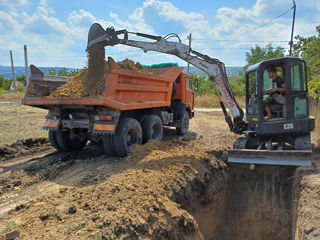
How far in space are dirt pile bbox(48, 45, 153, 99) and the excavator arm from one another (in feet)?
0.94

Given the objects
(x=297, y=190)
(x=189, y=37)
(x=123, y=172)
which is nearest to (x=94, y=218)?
(x=123, y=172)

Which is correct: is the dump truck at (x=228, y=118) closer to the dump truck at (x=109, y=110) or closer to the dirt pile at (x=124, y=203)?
the dump truck at (x=109, y=110)

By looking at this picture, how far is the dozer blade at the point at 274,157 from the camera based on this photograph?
5.16 m

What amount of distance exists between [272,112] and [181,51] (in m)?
2.84

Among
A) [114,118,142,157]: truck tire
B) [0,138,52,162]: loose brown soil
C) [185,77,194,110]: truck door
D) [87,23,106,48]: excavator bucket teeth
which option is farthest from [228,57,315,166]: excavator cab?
[0,138,52,162]: loose brown soil

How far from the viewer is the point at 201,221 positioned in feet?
19.4

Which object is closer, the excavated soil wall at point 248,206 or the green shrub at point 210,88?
the excavated soil wall at point 248,206

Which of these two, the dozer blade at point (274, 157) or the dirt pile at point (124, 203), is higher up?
the dozer blade at point (274, 157)

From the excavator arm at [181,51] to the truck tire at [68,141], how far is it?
7.58ft

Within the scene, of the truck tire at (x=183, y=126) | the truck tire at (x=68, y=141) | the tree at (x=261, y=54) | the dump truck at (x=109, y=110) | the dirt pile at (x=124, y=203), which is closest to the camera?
the dirt pile at (x=124, y=203)

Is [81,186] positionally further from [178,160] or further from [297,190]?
[297,190]

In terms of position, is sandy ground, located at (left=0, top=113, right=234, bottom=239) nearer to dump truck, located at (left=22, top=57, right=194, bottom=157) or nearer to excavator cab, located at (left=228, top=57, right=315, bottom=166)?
dump truck, located at (left=22, top=57, right=194, bottom=157)

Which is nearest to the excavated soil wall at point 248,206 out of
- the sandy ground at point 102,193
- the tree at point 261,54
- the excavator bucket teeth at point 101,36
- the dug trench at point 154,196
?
the dug trench at point 154,196

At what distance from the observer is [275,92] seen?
6094 millimetres
